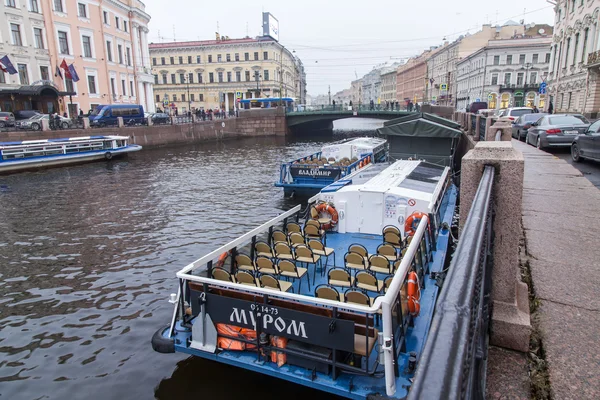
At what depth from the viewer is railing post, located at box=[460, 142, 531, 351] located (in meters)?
3.37

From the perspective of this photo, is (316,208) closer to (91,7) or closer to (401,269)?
(401,269)

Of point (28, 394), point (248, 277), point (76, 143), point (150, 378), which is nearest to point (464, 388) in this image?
point (248, 277)

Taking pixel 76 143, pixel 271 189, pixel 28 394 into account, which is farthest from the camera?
pixel 76 143

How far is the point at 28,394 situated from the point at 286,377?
4.65m

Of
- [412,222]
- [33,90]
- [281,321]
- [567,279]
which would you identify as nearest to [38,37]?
[33,90]

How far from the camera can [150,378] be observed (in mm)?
7645

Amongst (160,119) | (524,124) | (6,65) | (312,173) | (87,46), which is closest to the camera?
(312,173)

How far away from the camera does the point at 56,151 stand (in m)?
31.1

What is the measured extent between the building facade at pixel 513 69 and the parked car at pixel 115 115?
186 ft

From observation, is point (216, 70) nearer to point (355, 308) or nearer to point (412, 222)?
point (412, 222)

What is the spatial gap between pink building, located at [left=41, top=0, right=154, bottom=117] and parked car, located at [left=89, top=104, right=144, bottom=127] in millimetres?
5477

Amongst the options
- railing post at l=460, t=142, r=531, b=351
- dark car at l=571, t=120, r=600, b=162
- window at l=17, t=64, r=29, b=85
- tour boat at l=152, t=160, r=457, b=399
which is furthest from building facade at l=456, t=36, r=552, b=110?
railing post at l=460, t=142, r=531, b=351

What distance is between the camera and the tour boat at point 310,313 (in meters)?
5.70

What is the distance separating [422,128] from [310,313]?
1613cm
